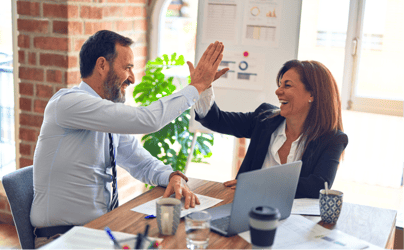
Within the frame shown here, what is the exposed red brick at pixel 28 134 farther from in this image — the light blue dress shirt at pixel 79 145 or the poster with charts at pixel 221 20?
the poster with charts at pixel 221 20

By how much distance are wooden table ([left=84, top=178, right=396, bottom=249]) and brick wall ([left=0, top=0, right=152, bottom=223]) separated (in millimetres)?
1269

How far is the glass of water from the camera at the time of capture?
122cm

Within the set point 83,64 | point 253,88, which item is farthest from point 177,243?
point 253,88

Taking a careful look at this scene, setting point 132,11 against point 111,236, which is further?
point 132,11

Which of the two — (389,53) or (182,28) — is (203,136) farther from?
(389,53)

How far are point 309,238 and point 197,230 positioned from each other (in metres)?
0.37

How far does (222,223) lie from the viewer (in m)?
1.41

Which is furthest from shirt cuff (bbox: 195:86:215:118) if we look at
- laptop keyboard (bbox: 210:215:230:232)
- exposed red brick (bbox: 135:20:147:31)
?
exposed red brick (bbox: 135:20:147:31)

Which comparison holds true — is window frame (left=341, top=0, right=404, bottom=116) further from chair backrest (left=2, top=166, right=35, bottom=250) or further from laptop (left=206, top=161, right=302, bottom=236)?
chair backrest (left=2, top=166, right=35, bottom=250)

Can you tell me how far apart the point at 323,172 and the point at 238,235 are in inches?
25.5

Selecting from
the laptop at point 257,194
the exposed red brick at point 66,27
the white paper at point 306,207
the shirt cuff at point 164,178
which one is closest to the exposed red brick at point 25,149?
the exposed red brick at point 66,27

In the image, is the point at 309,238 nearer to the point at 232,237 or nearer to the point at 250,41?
the point at 232,237

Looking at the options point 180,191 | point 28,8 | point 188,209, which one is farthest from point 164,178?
point 28,8

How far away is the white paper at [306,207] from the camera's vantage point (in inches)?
60.9
